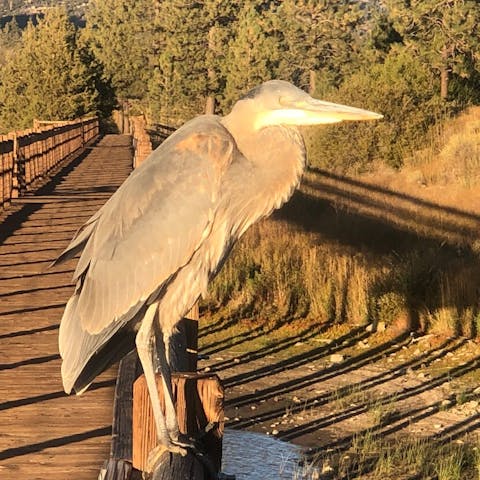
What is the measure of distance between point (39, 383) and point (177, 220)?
3.49m

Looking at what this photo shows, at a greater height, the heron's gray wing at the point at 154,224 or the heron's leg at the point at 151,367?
the heron's gray wing at the point at 154,224

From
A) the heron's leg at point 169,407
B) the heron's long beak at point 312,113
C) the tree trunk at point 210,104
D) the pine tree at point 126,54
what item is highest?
the heron's long beak at point 312,113

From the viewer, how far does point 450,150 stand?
29844 millimetres

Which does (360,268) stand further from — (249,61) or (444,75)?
(249,61)

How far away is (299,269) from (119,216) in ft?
35.1

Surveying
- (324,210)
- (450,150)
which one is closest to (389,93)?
(450,150)

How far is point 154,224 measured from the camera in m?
3.56

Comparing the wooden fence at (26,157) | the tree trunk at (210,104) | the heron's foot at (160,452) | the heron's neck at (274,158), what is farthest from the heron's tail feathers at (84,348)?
the tree trunk at (210,104)

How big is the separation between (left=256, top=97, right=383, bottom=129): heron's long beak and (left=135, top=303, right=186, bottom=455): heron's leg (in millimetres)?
861

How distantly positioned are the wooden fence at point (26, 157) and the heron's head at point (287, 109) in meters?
11.8

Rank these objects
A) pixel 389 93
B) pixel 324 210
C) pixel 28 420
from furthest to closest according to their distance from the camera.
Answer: pixel 389 93 < pixel 324 210 < pixel 28 420

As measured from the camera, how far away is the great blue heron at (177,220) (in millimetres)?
3355

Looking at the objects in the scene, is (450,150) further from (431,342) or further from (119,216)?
(119,216)

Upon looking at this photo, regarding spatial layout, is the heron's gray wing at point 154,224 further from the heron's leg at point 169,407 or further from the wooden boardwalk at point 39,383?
the wooden boardwalk at point 39,383
